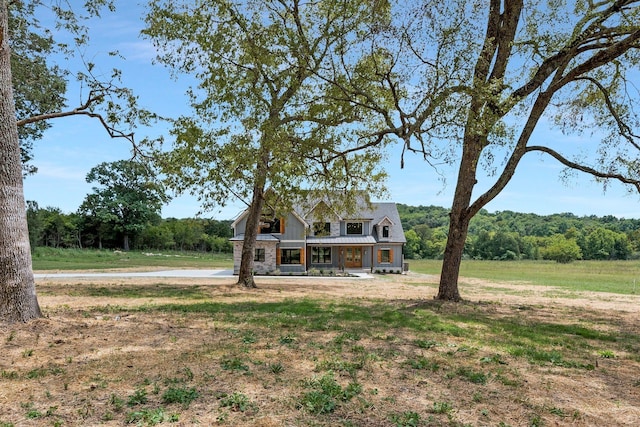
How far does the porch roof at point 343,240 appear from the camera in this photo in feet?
104

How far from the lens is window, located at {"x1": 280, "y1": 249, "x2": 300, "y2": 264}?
3159 cm

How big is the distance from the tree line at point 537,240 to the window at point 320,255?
38824 millimetres

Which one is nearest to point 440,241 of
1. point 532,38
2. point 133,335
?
point 532,38

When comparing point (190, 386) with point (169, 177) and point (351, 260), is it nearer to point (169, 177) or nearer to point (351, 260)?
point (169, 177)

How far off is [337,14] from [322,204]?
25.3ft

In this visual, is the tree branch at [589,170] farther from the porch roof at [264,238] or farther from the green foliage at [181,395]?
the porch roof at [264,238]

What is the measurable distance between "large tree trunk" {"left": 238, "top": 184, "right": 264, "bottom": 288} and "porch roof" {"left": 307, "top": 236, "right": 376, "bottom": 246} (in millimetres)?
14898

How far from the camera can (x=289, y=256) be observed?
31703 mm

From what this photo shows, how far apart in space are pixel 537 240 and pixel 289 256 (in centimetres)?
7073

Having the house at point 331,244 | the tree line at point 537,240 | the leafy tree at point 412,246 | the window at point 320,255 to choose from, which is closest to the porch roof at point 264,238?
the house at point 331,244

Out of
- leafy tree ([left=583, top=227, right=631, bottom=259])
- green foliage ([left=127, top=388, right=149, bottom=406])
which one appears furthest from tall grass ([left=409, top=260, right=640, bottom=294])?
leafy tree ([left=583, top=227, right=631, bottom=259])

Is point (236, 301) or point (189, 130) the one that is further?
point (189, 130)

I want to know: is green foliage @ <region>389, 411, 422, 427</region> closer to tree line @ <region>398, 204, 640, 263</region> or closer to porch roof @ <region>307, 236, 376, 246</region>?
porch roof @ <region>307, 236, 376, 246</region>

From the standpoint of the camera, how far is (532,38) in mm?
11594
